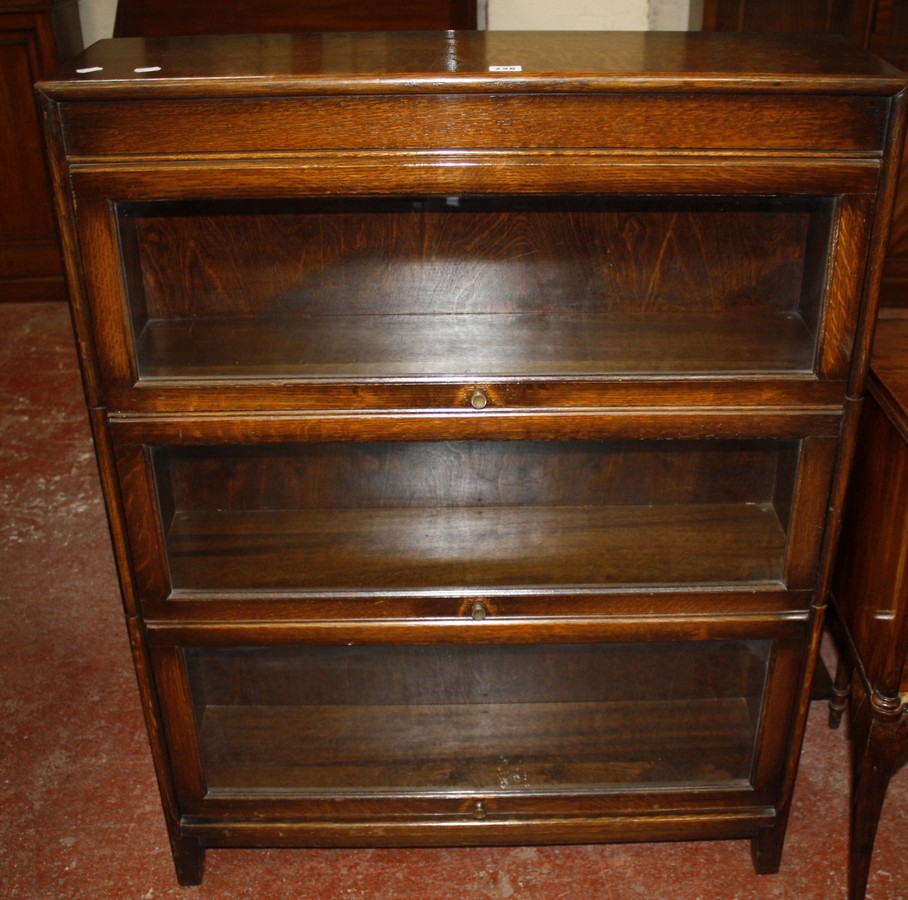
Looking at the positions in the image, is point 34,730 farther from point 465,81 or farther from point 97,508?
point 465,81

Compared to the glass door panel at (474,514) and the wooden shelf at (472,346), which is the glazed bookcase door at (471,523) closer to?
the glass door panel at (474,514)

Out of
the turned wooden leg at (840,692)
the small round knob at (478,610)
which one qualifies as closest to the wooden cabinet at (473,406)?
the small round knob at (478,610)

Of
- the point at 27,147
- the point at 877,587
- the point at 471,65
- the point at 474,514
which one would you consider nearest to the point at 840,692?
the point at 877,587

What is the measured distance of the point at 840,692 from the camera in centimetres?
251

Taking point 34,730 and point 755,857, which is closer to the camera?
point 755,857

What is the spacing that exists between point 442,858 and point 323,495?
77 centimetres

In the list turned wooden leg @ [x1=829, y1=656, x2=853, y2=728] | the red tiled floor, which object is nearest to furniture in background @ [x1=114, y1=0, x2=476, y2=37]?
the red tiled floor

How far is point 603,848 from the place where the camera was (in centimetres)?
225

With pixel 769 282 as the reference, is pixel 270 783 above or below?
below

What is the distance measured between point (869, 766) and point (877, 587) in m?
0.34

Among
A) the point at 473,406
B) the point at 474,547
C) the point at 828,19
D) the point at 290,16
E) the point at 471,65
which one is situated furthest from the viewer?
the point at 828,19

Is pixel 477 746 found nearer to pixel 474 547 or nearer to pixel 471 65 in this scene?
pixel 474 547

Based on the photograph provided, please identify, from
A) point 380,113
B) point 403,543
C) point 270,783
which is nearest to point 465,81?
point 380,113

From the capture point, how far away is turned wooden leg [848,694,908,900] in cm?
193
